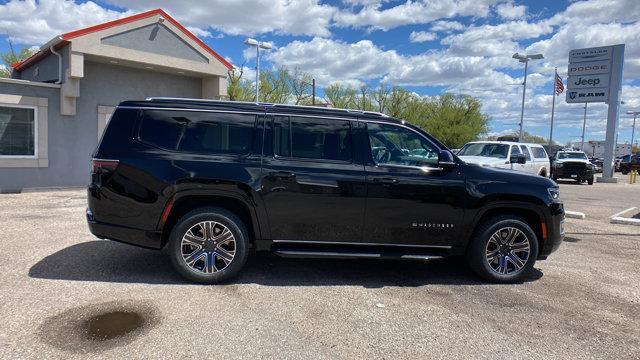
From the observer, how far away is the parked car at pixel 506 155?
1420 cm

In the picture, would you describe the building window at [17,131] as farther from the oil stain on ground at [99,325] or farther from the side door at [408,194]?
the side door at [408,194]

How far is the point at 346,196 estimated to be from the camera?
5102 mm

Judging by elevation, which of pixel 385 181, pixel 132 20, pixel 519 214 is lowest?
pixel 519 214

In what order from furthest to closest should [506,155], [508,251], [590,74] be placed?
[590,74] < [506,155] < [508,251]

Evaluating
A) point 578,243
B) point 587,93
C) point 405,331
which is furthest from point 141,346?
point 587,93

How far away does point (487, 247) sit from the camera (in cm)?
542

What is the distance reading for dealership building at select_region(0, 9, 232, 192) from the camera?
40.8 ft

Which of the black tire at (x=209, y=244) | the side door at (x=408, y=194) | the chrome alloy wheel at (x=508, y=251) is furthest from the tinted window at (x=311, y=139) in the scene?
the chrome alloy wheel at (x=508, y=251)

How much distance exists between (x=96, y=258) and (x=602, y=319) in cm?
586

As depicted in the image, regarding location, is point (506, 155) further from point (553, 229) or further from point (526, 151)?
point (553, 229)

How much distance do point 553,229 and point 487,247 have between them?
2.79 ft

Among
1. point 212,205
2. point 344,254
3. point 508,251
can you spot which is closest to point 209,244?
point 212,205

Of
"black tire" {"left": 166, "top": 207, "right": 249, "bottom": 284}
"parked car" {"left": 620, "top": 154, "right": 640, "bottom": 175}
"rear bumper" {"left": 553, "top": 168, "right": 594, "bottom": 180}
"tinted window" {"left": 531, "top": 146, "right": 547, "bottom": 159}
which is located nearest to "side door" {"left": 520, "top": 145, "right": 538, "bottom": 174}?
"tinted window" {"left": 531, "top": 146, "right": 547, "bottom": 159}

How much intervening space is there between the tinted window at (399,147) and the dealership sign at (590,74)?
92.4ft
